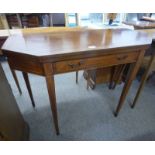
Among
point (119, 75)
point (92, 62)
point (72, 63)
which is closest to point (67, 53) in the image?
point (72, 63)

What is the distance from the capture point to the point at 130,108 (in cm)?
153

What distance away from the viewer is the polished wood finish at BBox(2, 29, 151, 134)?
765 mm

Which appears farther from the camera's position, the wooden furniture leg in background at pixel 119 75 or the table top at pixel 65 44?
the wooden furniture leg in background at pixel 119 75

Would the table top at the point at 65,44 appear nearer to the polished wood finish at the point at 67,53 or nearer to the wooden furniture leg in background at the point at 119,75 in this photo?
the polished wood finish at the point at 67,53

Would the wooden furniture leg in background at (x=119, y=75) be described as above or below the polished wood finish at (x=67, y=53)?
below

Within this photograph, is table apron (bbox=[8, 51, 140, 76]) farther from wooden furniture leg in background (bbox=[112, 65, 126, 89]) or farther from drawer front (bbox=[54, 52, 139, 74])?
wooden furniture leg in background (bbox=[112, 65, 126, 89])

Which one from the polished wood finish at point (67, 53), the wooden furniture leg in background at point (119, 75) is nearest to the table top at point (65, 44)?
the polished wood finish at point (67, 53)

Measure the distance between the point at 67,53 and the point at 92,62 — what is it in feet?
0.67

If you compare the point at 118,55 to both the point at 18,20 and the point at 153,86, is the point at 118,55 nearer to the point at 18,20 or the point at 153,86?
the point at 153,86

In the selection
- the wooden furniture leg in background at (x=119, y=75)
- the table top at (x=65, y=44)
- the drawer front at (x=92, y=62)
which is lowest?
the wooden furniture leg in background at (x=119, y=75)

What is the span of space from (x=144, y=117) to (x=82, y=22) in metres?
2.63

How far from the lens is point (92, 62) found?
88 cm

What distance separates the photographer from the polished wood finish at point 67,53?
2.51 ft
